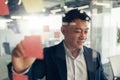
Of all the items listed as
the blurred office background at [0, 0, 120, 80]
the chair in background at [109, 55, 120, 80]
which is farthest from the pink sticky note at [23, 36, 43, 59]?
the chair in background at [109, 55, 120, 80]

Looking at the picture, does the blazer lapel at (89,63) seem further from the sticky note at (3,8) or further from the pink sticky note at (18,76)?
the sticky note at (3,8)

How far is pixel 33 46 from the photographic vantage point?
104 centimetres

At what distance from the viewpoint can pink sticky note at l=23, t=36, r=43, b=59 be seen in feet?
3.38

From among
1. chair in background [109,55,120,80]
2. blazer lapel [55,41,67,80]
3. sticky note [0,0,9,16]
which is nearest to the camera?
sticky note [0,0,9,16]

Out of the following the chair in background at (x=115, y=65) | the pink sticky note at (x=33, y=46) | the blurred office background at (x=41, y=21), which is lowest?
the chair in background at (x=115, y=65)

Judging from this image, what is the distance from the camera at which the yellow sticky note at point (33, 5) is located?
102cm

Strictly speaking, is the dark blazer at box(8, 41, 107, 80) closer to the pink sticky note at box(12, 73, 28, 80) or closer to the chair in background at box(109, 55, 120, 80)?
the pink sticky note at box(12, 73, 28, 80)

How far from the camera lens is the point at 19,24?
39.9 inches

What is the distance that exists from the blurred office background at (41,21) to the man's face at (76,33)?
0.03 meters

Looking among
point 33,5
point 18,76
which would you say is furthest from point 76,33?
point 18,76

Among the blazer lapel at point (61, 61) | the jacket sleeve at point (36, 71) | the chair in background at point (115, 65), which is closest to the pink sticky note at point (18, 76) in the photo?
the jacket sleeve at point (36, 71)

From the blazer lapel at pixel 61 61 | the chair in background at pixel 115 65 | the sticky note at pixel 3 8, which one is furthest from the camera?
the chair in background at pixel 115 65

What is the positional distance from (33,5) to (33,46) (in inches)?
8.2

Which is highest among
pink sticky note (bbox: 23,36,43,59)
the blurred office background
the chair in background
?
the blurred office background
